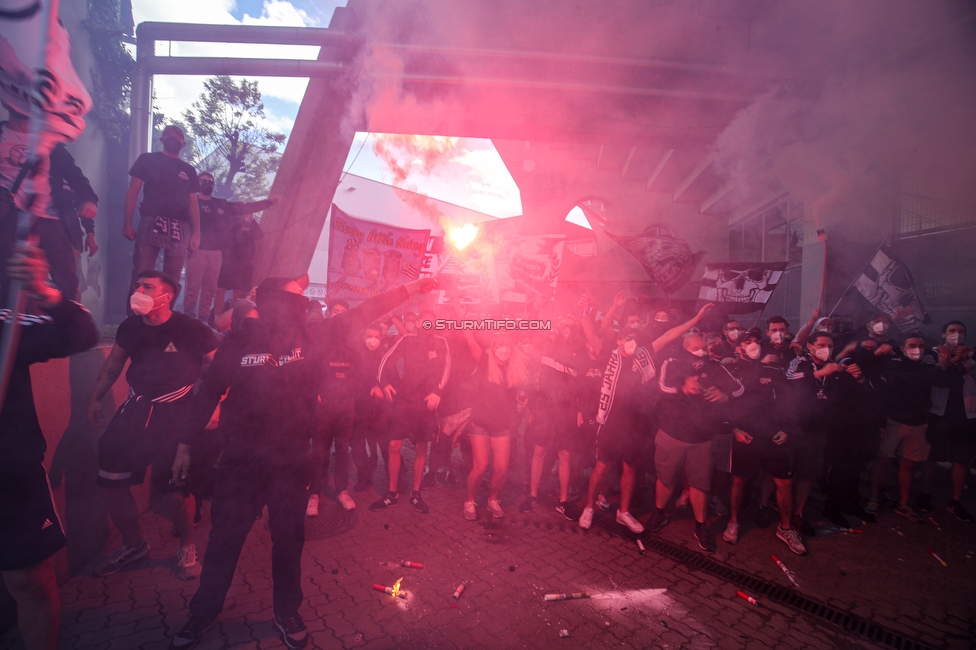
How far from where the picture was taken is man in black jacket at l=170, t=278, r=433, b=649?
2.50m

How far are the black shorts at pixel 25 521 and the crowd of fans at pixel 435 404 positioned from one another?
327 mm

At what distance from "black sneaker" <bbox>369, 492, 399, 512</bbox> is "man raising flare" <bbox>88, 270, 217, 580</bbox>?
1631mm

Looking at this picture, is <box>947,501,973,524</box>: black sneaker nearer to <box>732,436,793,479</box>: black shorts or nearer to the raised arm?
<box>732,436,793,479</box>: black shorts

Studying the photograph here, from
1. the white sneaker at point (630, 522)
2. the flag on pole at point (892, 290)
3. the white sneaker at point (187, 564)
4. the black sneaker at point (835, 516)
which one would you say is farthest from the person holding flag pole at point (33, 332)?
the flag on pole at point (892, 290)

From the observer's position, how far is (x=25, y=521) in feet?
6.56

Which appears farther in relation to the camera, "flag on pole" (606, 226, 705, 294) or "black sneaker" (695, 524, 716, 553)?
"flag on pole" (606, 226, 705, 294)

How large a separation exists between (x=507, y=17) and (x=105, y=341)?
624cm

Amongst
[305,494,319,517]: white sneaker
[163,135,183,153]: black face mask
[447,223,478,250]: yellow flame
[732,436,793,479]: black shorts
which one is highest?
[163,135,183,153]: black face mask

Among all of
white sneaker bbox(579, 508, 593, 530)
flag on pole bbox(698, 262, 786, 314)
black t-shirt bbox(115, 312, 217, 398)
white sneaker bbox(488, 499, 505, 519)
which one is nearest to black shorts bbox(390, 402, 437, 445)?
white sneaker bbox(488, 499, 505, 519)

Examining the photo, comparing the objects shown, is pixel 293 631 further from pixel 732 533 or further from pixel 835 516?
pixel 835 516

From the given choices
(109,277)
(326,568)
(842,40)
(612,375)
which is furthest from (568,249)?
(326,568)

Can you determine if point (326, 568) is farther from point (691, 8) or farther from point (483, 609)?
point (691, 8)

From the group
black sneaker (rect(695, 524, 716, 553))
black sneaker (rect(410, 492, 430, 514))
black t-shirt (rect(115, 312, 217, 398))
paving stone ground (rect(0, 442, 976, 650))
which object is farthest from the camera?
black sneaker (rect(410, 492, 430, 514))

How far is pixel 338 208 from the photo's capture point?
6082 millimetres
